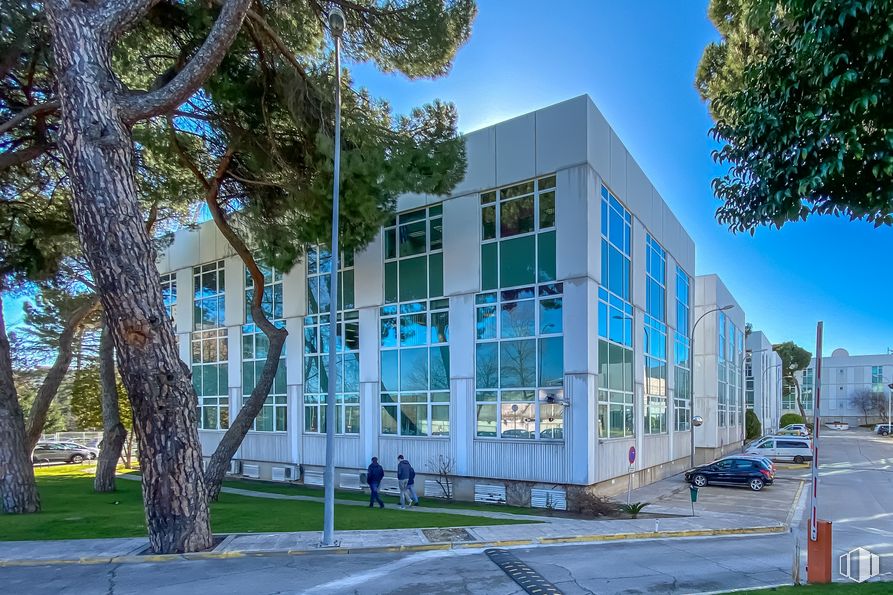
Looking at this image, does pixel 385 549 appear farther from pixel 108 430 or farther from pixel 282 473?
pixel 282 473

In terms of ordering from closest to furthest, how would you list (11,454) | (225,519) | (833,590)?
(833,590), (225,519), (11,454)

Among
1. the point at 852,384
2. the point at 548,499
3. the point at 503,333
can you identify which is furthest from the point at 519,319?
the point at 852,384

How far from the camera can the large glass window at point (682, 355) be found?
2772cm

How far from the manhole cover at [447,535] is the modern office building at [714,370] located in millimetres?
24775

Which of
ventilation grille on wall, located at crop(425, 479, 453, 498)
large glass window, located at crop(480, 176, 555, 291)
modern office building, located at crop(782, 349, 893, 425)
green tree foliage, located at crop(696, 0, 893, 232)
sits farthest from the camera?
modern office building, located at crop(782, 349, 893, 425)

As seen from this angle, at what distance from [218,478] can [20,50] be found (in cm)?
1238

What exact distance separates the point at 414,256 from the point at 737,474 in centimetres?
1582

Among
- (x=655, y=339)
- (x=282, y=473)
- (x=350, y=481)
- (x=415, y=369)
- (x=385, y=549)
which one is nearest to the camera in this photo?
(x=385, y=549)

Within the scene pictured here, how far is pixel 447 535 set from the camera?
12.6 metres

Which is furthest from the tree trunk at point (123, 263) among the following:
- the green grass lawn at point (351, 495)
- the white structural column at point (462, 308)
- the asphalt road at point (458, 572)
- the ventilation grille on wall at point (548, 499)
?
the ventilation grille on wall at point (548, 499)

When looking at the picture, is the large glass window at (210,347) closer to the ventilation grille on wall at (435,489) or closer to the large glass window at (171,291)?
the large glass window at (171,291)

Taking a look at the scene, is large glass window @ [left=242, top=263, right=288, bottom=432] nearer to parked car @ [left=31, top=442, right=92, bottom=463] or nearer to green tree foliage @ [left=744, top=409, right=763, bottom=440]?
parked car @ [left=31, top=442, right=92, bottom=463]

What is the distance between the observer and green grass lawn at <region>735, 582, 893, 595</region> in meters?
6.96

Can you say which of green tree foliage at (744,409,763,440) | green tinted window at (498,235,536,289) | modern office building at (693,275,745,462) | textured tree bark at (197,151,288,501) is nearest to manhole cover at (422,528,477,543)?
textured tree bark at (197,151,288,501)
